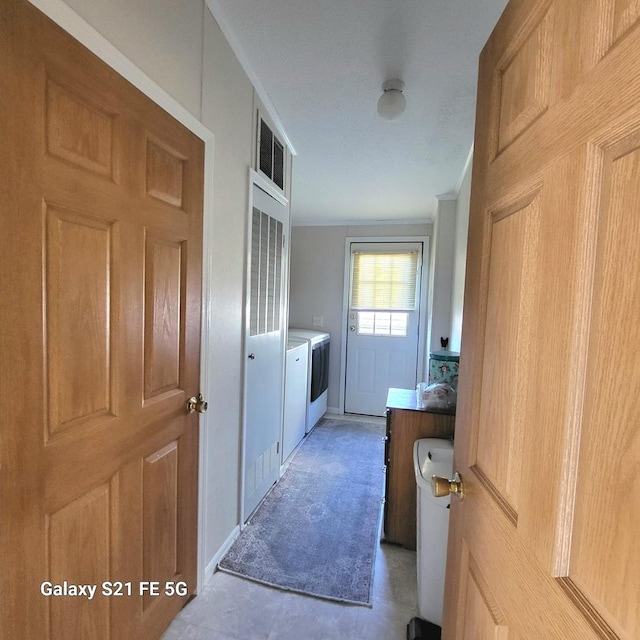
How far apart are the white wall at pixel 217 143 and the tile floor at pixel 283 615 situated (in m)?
0.18

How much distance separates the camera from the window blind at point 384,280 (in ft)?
13.3

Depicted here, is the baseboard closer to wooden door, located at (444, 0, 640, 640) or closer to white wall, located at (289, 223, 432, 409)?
wooden door, located at (444, 0, 640, 640)

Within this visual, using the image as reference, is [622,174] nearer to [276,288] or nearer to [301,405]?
[276,288]

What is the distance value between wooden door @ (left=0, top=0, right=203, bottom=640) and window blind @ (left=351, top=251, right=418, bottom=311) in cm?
298

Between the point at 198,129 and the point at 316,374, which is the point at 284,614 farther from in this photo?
the point at 316,374

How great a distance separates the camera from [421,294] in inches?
157

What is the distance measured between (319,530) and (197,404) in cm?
117

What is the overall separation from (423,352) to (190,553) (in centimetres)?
312

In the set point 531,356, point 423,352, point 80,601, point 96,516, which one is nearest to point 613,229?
point 531,356

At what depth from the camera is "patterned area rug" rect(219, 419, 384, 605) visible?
165cm

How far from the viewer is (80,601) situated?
0.96 metres

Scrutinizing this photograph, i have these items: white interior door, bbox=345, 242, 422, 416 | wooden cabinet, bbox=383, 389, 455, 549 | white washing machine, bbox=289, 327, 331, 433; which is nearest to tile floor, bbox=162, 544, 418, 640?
wooden cabinet, bbox=383, 389, 455, 549

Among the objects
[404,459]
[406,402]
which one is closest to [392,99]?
[406,402]

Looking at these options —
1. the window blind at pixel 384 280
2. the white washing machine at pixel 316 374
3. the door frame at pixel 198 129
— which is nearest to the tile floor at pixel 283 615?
the door frame at pixel 198 129
